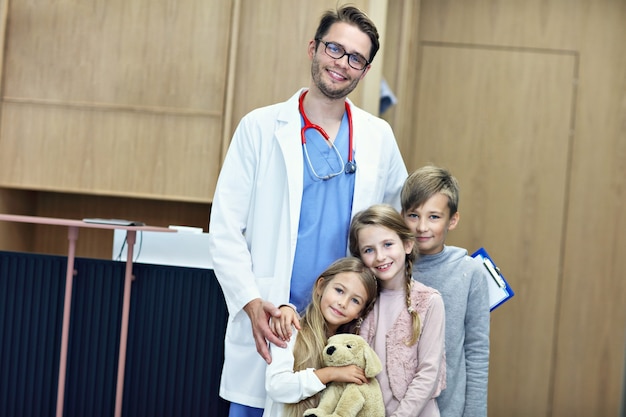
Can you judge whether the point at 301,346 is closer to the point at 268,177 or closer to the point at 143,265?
the point at 268,177

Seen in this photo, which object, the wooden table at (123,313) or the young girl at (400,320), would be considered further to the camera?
the wooden table at (123,313)

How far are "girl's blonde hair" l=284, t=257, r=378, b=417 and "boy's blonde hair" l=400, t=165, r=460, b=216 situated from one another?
0.25 metres

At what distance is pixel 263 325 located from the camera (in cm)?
184

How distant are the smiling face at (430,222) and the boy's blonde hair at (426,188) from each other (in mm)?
11

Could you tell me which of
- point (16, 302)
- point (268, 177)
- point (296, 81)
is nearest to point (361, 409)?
point (268, 177)

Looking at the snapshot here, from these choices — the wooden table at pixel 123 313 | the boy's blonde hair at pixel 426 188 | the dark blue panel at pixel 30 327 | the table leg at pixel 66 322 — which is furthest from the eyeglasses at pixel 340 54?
the dark blue panel at pixel 30 327

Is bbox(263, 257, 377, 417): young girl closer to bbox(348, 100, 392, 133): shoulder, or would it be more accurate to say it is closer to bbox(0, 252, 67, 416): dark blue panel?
bbox(348, 100, 392, 133): shoulder

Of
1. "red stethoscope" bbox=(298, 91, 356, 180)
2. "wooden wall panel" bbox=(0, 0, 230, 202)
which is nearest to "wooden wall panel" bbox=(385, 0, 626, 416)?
"wooden wall panel" bbox=(0, 0, 230, 202)

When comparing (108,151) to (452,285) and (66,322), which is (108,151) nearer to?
(66,322)

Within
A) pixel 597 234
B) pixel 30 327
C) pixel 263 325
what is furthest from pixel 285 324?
pixel 597 234

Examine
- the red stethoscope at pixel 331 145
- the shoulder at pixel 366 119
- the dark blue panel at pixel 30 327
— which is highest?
the shoulder at pixel 366 119

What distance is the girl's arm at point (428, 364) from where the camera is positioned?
178cm

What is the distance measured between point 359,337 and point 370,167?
1.56 feet

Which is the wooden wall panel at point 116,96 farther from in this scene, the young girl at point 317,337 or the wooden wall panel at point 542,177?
the young girl at point 317,337
